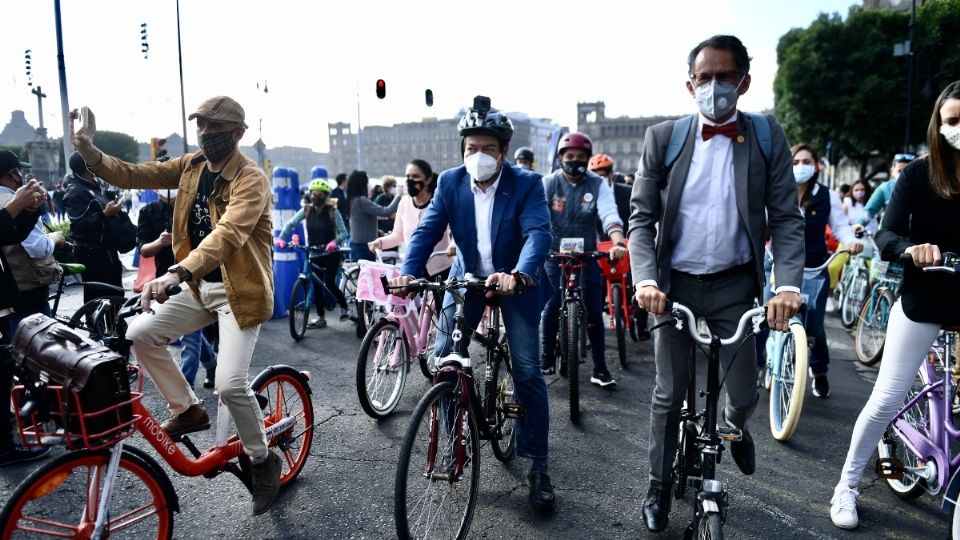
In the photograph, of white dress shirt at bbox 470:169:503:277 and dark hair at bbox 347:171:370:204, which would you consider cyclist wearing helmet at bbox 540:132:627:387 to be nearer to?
white dress shirt at bbox 470:169:503:277

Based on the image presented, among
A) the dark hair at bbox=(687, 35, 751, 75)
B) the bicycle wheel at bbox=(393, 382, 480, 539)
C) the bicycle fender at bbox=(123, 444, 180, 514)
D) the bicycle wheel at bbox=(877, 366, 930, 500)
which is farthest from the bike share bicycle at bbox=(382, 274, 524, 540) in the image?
the bicycle wheel at bbox=(877, 366, 930, 500)

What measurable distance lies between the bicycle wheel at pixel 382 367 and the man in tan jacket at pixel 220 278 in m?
1.42

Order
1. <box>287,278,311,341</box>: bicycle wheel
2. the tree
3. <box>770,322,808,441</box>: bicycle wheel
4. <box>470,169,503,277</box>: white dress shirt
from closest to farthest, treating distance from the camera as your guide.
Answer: <box>470,169,503,277</box>: white dress shirt < <box>770,322,808,441</box>: bicycle wheel < <box>287,278,311,341</box>: bicycle wheel < the tree

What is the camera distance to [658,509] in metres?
3.11

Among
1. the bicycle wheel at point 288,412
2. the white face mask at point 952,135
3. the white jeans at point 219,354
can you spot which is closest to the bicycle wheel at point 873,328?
the white face mask at point 952,135

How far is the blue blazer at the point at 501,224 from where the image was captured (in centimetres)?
347

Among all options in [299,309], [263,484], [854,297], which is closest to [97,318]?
[299,309]

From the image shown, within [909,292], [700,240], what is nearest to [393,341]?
[700,240]

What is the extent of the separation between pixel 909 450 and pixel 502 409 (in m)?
2.40

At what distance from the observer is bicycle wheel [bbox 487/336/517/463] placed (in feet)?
12.0

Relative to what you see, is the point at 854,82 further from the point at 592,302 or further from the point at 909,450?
the point at 909,450

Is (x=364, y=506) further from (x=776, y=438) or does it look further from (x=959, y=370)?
(x=959, y=370)

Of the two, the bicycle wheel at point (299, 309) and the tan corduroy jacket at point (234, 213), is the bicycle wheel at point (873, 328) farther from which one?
the bicycle wheel at point (299, 309)

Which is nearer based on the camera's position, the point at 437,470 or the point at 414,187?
the point at 437,470
